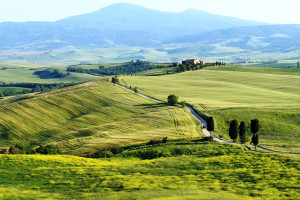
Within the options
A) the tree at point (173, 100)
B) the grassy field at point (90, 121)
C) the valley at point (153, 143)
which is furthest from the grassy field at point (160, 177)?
the tree at point (173, 100)

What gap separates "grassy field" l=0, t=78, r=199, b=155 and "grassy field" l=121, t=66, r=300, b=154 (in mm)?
11744

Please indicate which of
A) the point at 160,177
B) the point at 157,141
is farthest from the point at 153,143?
the point at 160,177

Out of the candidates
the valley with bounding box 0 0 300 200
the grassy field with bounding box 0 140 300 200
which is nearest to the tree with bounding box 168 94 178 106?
the valley with bounding box 0 0 300 200

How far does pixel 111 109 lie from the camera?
11306cm

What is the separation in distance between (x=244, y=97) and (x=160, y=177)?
85.4 meters

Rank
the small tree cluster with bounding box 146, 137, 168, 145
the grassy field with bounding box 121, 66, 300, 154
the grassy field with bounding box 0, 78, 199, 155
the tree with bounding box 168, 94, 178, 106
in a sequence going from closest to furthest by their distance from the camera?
the small tree cluster with bounding box 146, 137, 168, 145
the grassy field with bounding box 0, 78, 199, 155
the grassy field with bounding box 121, 66, 300, 154
the tree with bounding box 168, 94, 178, 106

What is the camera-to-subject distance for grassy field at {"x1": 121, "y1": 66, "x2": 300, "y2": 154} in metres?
86.8

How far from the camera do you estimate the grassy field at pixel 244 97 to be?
285 ft

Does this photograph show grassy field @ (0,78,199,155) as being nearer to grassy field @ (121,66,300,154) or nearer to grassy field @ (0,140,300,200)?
grassy field @ (121,66,300,154)

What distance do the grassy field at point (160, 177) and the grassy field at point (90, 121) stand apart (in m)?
17.4

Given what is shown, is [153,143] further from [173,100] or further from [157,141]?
[173,100]

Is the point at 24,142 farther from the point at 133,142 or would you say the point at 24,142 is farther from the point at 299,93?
the point at 299,93

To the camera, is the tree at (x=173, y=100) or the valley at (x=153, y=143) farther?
the tree at (x=173, y=100)

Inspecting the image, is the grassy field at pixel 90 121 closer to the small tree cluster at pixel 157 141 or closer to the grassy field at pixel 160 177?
the small tree cluster at pixel 157 141
